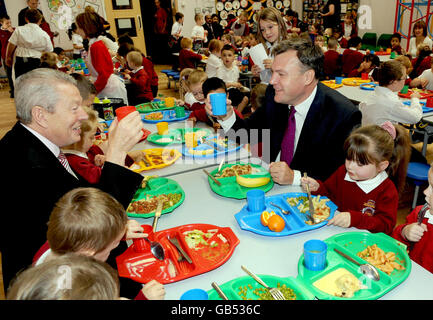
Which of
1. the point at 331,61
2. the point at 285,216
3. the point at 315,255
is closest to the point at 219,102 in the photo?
the point at 285,216

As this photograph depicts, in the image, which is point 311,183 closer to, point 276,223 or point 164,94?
point 276,223

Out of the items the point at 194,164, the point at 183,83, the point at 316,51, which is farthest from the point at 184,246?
the point at 183,83

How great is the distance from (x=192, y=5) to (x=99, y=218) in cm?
1152

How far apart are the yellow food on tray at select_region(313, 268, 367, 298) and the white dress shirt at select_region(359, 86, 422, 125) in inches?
95.4

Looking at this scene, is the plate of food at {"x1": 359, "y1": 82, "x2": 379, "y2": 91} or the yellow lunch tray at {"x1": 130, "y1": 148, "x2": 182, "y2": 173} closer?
the yellow lunch tray at {"x1": 130, "y1": 148, "x2": 182, "y2": 173}

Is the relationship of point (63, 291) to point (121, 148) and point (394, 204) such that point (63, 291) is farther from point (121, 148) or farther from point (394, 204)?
point (394, 204)

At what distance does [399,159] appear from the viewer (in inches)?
81.2

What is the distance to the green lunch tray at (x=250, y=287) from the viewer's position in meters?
1.15

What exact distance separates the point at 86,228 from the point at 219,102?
1.46 m

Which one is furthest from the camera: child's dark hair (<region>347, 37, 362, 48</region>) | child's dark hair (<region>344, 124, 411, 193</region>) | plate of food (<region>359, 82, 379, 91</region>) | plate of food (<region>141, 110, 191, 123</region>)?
child's dark hair (<region>347, 37, 362, 48</region>)

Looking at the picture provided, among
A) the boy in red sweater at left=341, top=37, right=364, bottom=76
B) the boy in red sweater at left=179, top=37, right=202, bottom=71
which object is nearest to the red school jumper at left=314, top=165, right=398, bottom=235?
the boy in red sweater at left=341, top=37, right=364, bottom=76

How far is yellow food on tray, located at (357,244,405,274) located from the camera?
1.28m

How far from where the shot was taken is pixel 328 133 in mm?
2080

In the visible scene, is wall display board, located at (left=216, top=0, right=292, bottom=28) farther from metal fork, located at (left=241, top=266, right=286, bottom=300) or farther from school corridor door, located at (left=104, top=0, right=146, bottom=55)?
metal fork, located at (left=241, top=266, right=286, bottom=300)
